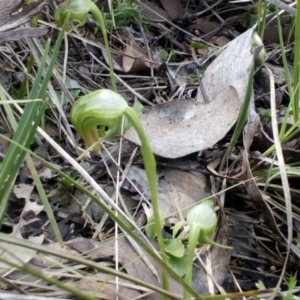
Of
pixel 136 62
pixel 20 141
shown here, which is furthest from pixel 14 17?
pixel 20 141

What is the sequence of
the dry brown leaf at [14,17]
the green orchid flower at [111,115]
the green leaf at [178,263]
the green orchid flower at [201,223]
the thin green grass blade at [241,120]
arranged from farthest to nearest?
1. the dry brown leaf at [14,17]
2. the thin green grass blade at [241,120]
3. the green leaf at [178,263]
4. the green orchid flower at [201,223]
5. the green orchid flower at [111,115]

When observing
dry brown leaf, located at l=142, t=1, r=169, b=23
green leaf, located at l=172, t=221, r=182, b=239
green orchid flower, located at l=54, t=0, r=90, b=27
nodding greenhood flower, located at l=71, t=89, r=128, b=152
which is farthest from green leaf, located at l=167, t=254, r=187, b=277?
dry brown leaf, located at l=142, t=1, r=169, b=23

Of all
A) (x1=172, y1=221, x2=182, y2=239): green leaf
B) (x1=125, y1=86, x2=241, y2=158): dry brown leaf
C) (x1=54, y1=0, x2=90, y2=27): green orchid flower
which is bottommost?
(x1=172, y1=221, x2=182, y2=239): green leaf

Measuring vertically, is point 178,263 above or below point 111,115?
below

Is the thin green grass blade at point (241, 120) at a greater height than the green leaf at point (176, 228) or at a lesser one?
greater

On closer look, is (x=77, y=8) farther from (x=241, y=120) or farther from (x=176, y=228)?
(x=176, y=228)

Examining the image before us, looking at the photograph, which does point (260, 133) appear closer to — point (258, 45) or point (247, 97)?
point (247, 97)

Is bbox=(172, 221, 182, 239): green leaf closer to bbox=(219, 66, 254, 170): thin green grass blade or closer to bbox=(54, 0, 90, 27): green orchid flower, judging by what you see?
bbox=(219, 66, 254, 170): thin green grass blade

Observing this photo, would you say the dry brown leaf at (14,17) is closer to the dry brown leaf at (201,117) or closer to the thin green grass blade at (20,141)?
the dry brown leaf at (201,117)

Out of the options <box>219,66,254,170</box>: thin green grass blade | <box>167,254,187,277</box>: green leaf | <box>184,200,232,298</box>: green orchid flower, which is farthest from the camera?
<box>219,66,254,170</box>: thin green grass blade

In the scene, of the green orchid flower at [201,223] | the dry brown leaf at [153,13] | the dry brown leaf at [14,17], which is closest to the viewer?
the green orchid flower at [201,223]

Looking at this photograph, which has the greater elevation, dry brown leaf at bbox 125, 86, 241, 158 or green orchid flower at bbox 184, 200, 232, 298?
green orchid flower at bbox 184, 200, 232, 298

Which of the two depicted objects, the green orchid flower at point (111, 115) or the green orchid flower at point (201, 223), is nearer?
the green orchid flower at point (111, 115)

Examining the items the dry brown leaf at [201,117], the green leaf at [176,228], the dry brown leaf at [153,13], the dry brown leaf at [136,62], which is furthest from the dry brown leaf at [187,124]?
the dry brown leaf at [153,13]
